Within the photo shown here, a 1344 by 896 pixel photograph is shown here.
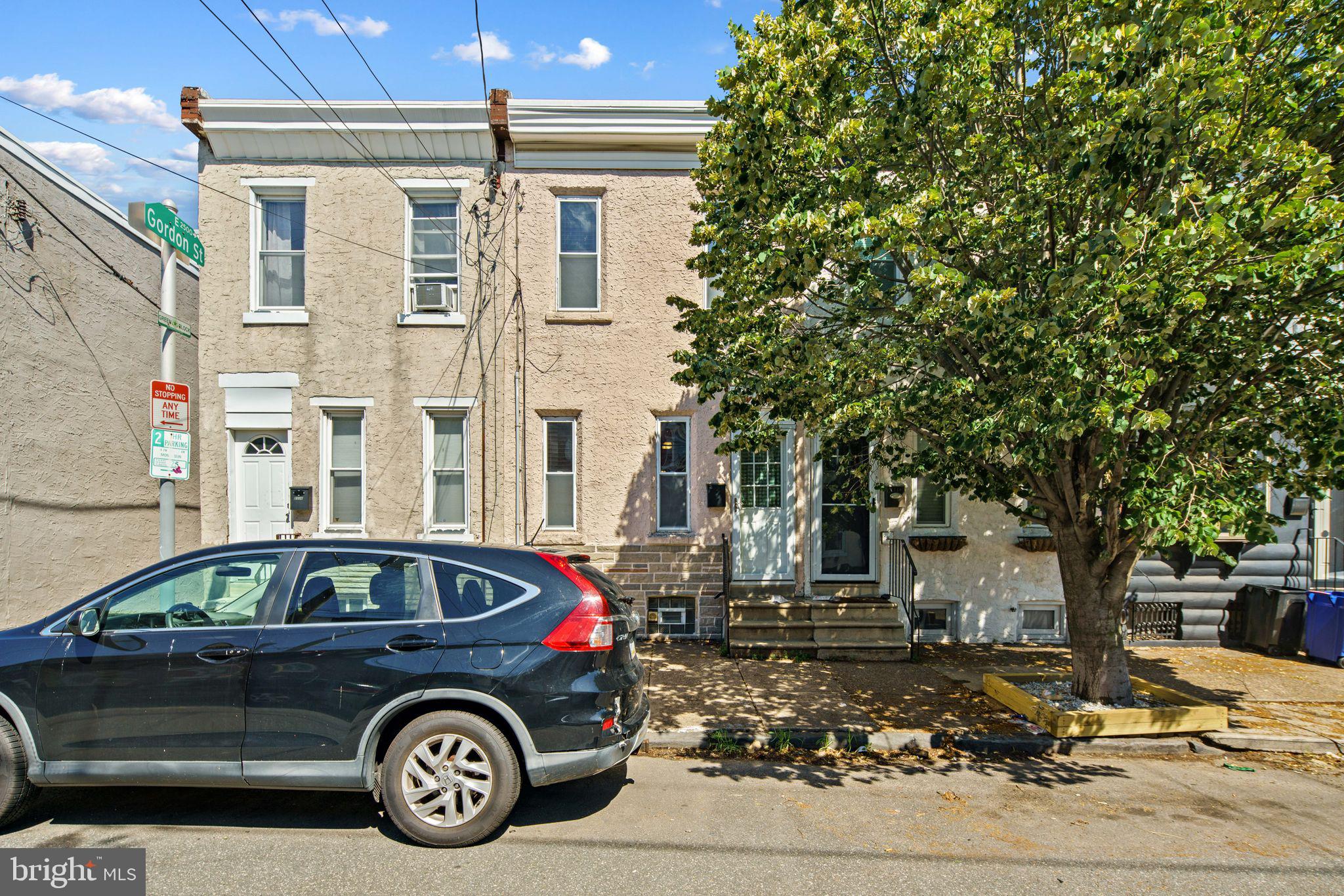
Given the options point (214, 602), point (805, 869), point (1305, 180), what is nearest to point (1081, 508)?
point (1305, 180)

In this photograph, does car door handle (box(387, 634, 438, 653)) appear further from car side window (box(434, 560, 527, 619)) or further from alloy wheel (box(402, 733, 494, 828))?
alloy wheel (box(402, 733, 494, 828))

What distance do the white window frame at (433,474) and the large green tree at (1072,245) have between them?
14.6ft

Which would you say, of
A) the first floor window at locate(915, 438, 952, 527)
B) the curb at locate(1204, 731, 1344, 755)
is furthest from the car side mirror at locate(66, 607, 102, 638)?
the first floor window at locate(915, 438, 952, 527)

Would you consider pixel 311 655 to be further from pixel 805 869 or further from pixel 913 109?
pixel 913 109

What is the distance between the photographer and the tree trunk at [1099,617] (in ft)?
22.5

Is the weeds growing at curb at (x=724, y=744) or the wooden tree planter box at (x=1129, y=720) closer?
the weeds growing at curb at (x=724, y=744)

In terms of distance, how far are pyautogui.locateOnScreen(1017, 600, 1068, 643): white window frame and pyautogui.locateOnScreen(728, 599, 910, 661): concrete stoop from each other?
6.47 ft

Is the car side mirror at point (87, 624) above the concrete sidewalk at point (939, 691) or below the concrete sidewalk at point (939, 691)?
above

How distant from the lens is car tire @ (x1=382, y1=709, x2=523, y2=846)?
4359mm

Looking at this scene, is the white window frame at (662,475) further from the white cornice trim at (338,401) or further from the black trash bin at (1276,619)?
the black trash bin at (1276,619)

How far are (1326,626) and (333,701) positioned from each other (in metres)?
11.1

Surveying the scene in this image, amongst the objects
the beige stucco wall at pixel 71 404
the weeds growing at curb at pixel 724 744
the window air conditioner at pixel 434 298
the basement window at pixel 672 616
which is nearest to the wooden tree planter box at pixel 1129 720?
the weeds growing at curb at pixel 724 744

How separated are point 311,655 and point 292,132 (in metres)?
8.62

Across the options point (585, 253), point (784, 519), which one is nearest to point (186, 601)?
point (585, 253)
